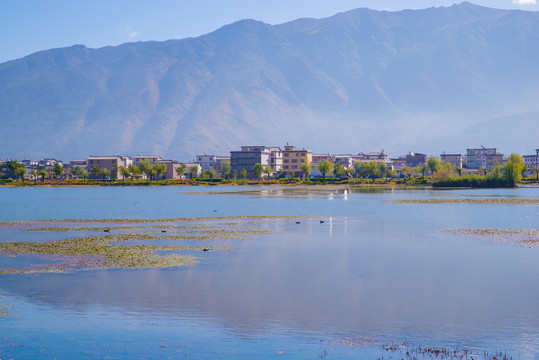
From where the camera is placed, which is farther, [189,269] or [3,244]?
[3,244]

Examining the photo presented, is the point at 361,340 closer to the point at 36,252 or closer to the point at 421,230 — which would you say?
the point at 36,252

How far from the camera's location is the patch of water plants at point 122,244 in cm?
3167

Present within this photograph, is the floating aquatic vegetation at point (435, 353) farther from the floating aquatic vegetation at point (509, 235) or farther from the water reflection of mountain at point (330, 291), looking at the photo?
the floating aquatic vegetation at point (509, 235)

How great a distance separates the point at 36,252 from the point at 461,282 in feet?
80.9

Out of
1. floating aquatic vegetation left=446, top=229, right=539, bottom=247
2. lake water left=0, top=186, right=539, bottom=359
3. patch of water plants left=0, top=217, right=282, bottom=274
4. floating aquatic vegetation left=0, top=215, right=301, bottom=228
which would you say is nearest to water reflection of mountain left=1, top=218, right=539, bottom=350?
lake water left=0, top=186, right=539, bottom=359

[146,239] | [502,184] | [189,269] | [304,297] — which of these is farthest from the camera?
[502,184]

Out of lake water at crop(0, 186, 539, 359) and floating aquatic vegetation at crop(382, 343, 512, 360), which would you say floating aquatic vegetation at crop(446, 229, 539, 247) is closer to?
lake water at crop(0, 186, 539, 359)

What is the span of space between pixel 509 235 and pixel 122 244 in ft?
94.6

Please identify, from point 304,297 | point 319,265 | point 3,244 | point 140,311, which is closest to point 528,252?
point 319,265

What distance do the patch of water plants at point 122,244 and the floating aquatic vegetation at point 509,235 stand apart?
657 inches

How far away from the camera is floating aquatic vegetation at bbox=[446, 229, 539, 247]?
41.1m

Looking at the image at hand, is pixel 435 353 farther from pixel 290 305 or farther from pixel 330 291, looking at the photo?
pixel 330 291

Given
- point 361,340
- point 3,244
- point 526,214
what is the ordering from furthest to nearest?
point 526,214, point 3,244, point 361,340

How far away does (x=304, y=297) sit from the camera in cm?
2414
